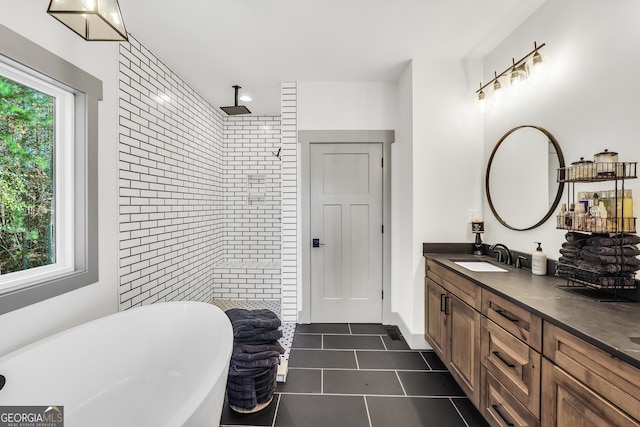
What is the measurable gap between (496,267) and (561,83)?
4.25 ft

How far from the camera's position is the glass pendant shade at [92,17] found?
3.78 feet

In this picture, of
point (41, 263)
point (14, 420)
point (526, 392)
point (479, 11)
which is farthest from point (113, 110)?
point (526, 392)

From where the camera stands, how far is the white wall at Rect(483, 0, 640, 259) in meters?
1.45

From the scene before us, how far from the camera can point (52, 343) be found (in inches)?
55.8

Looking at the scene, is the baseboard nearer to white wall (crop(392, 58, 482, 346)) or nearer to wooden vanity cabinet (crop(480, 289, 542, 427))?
white wall (crop(392, 58, 482, 346))

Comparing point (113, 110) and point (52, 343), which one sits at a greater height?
point (113, 110)

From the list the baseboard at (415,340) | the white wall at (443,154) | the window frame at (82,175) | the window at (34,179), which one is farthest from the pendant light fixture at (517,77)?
the window at (34,179)

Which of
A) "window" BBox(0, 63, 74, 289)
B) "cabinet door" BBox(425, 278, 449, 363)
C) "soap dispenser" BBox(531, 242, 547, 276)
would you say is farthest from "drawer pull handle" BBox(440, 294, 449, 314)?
"window" BBox(0, 63, 74, 289)

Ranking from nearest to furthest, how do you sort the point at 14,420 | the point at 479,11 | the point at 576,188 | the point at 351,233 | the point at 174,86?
the point at 14,420 < the point at 576,188 < the point at 479,11 < the point at 174,86 < the point at 351,233

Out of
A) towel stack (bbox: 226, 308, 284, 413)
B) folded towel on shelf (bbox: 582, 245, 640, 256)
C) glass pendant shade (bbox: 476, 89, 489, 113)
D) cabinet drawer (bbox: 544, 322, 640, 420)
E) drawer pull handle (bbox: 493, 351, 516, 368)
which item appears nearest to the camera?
cabinet drawer (bbox: 544, 322, 640, 420)

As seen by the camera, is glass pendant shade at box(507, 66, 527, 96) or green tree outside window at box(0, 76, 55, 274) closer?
green tree outside window at box(0, 76, 55, 274)

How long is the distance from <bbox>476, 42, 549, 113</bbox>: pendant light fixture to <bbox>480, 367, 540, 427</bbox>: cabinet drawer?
76.0 inches

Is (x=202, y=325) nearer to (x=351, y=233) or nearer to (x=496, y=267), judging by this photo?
(x=351, y=233)

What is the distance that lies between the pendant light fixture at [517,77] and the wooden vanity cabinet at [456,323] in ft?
4.75
